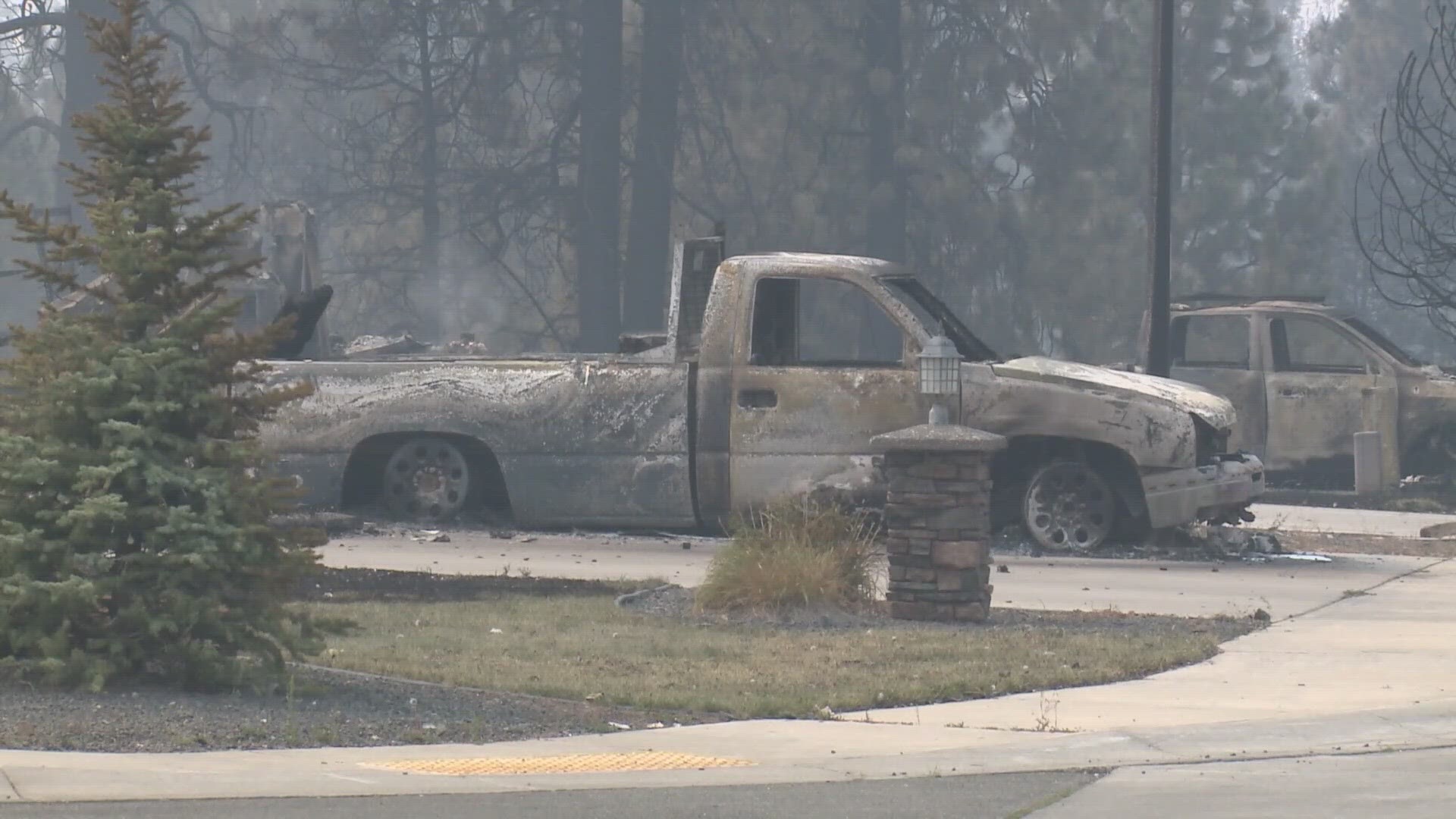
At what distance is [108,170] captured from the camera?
330 inches

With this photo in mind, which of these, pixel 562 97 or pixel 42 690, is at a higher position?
pixel 562 97

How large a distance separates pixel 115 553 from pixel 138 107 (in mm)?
1740

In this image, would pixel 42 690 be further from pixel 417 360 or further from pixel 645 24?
pixel 645 24

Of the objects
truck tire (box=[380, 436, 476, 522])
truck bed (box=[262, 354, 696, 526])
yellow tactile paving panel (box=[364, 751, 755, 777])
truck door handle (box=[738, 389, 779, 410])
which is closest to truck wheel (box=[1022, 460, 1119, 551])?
truck door handle (box=[738, 389, 779, 410])

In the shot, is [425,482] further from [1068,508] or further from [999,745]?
[999,745]

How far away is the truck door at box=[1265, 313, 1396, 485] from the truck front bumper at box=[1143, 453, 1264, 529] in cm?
571

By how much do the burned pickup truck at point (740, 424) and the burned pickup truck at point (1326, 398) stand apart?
5.41 metres

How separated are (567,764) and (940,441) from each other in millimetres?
4118

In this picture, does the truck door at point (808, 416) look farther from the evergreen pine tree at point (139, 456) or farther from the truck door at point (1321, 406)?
the truck door at point (1321, 406)

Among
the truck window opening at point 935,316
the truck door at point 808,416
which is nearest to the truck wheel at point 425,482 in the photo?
the truck door at point 808,416

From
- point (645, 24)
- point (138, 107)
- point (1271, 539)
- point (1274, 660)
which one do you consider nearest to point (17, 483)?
point (138, 107)

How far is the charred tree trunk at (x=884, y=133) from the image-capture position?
107 feet

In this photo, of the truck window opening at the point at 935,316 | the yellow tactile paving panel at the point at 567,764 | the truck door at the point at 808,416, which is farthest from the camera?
the truck window opening at the point at 935,316

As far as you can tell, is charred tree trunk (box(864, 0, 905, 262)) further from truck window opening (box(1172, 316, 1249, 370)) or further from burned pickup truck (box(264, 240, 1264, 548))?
burned pickup truck (box(264, 240, 1264, 548))
